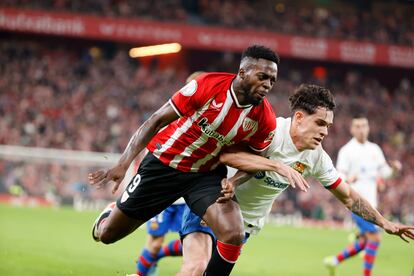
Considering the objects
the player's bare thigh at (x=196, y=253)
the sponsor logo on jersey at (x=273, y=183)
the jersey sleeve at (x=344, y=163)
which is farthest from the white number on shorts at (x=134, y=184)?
the jersey sleeve at (x=344, y=163)

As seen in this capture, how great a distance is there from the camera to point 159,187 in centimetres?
651

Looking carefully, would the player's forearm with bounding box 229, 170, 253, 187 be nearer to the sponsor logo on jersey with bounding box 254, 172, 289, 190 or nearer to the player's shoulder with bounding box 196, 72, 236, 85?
the sponsor logo on jersey with bounding box 254, 172, 289, 190

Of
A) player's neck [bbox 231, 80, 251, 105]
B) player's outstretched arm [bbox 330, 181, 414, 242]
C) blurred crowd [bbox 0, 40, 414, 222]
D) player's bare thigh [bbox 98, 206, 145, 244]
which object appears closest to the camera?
player's neck [bbox 231, 80, 251, 105]

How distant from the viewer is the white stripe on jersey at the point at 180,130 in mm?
6234

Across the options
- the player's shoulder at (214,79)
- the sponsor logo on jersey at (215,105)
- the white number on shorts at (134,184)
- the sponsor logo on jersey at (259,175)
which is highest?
the player's shoulder at (214,79)

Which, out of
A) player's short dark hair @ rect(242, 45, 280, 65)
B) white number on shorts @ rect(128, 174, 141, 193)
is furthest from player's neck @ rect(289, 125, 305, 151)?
white number on shorts @ rect(128, 174, 141, 193)

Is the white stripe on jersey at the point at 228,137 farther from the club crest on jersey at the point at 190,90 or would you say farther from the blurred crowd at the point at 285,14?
the blurred crowd at the point at 285,14

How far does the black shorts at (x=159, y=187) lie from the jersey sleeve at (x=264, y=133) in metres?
0.45

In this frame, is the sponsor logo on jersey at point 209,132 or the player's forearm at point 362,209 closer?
the sponsor logo on jersey at point 209,132

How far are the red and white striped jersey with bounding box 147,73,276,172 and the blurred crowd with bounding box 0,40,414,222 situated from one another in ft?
54.4

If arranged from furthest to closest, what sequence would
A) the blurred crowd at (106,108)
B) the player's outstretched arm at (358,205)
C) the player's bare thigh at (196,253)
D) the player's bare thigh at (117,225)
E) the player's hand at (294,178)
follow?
the blurred crowd at (106,108) → the player's outstretched arm at (358,205) → the player's bare thigh at (117,225) → the player's bare thigh at (196,253) → the player's hand at (294,178)

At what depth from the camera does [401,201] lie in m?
27.0

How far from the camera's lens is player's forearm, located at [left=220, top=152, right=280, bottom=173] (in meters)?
6.18

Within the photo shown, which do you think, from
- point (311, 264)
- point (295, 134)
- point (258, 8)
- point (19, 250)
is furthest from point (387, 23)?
point (295, 134)
